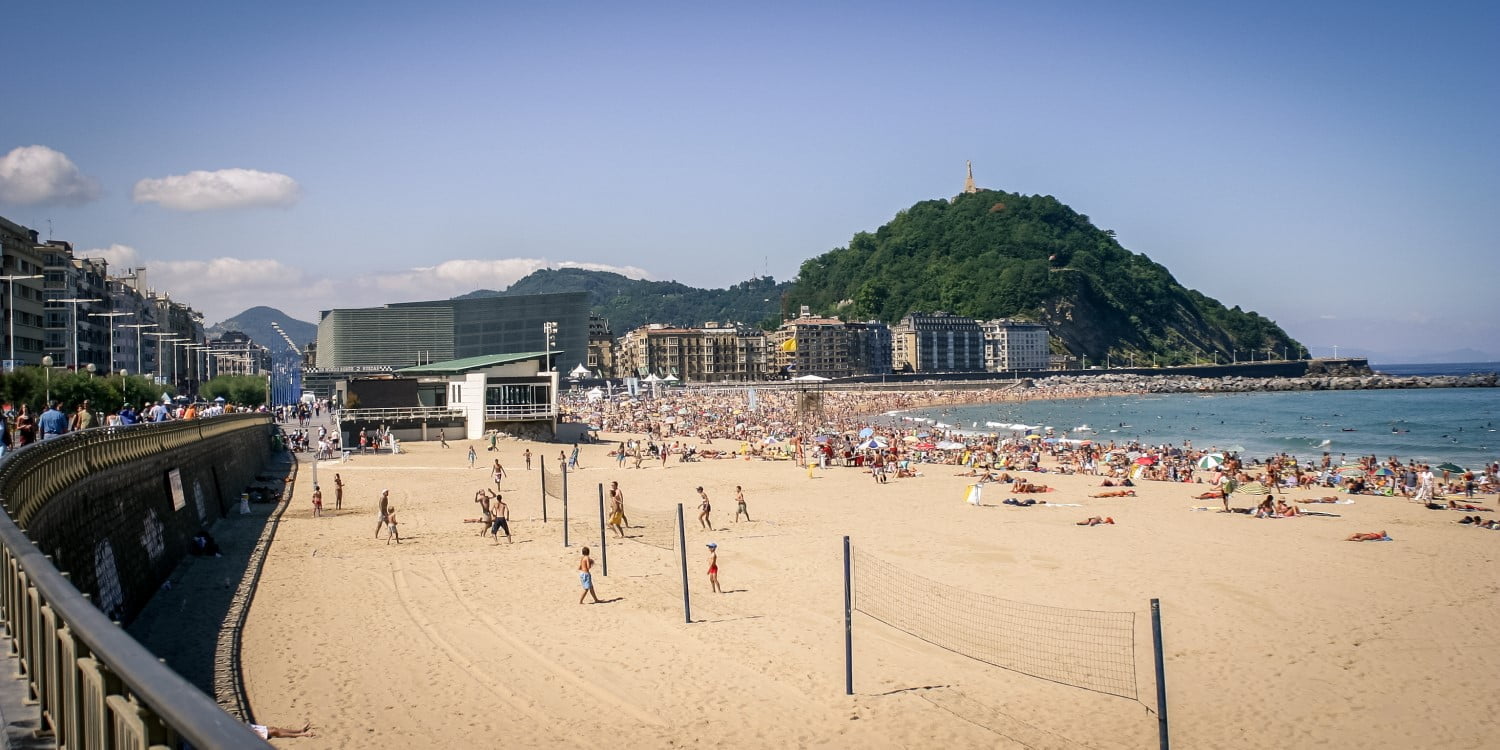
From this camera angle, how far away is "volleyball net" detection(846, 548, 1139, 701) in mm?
11938

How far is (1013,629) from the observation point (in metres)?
13.7

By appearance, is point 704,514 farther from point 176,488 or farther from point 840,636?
point 176,488

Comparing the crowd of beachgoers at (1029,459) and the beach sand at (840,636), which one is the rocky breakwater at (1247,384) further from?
the beach sand at (840,636)

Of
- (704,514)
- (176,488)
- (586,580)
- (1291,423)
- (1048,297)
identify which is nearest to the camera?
(586,580)

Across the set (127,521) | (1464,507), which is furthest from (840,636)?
(1464,507)

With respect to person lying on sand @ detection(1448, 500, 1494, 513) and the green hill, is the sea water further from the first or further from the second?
the green hill

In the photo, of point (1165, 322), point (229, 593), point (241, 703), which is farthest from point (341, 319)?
point (1165, 322)

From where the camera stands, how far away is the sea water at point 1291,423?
161 ft

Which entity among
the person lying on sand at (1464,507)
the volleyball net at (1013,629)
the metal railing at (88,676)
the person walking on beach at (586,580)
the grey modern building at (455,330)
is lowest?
the person lying on sand at (1464,507)

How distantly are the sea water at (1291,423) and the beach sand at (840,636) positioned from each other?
29.3 meters

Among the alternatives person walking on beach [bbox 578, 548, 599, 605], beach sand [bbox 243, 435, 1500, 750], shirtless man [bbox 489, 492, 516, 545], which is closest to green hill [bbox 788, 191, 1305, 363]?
beach sand [bbox 243, 435, 1500, 750]

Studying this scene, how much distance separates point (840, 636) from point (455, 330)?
266 ft

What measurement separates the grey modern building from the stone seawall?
64.9 metres

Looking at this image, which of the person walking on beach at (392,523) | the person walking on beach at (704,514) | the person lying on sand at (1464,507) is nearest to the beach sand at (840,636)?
the person walking on beach at (392,523)
